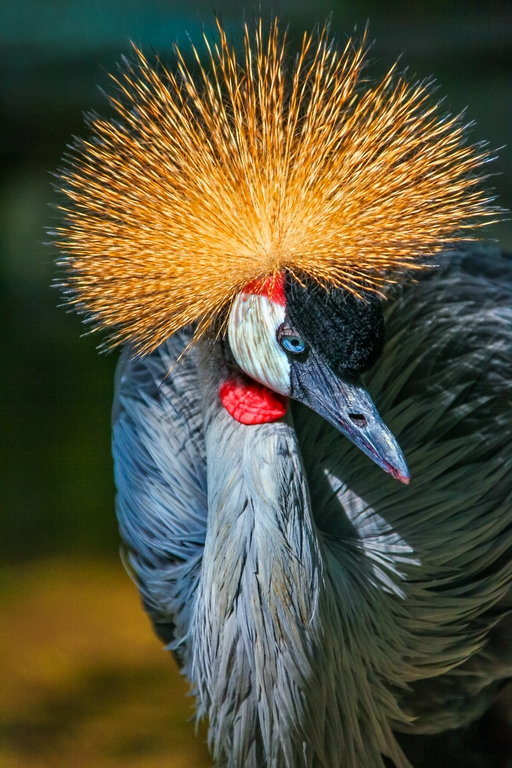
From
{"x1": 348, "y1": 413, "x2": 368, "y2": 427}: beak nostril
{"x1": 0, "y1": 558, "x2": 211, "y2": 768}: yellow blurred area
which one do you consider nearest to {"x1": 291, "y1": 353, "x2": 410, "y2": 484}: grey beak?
{"x1": 348, "y1": 413, "x2": 368, "y2": 427}: beak nostril

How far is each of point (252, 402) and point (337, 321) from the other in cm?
14

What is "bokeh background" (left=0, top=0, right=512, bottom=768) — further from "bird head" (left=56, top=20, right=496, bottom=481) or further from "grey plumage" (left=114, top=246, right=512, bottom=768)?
"bird head" (left=56, top=20, right=496, bottom=481)

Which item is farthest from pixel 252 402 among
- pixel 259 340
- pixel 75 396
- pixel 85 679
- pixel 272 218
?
pixel 75 396

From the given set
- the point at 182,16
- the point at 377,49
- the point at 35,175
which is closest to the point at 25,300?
the point at 35,175

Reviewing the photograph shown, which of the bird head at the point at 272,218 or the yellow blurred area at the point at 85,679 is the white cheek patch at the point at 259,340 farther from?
the yellow blurred area at the point at 85,679

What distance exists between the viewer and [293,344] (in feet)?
2.77

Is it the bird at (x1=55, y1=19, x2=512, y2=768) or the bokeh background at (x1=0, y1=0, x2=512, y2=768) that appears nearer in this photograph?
the bird at (x1=55, y1=19, x2=512, y2=768)

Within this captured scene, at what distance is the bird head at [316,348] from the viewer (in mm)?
819

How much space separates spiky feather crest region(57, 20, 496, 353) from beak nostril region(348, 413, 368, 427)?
0.43ft

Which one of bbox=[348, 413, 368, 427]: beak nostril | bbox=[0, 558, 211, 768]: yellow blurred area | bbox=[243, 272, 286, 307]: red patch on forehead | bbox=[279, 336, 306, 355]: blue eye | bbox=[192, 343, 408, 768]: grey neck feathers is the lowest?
bbox=[0, 558, 211, 768]: yellow blurred area

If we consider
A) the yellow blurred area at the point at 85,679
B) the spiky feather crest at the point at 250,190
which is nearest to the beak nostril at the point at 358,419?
the spiky feather crest at the point at 250,190

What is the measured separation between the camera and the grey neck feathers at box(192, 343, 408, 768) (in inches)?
34.3

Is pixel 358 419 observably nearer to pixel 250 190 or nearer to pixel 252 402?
pixel 252 402

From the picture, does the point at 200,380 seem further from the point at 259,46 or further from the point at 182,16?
the point at 182,16
